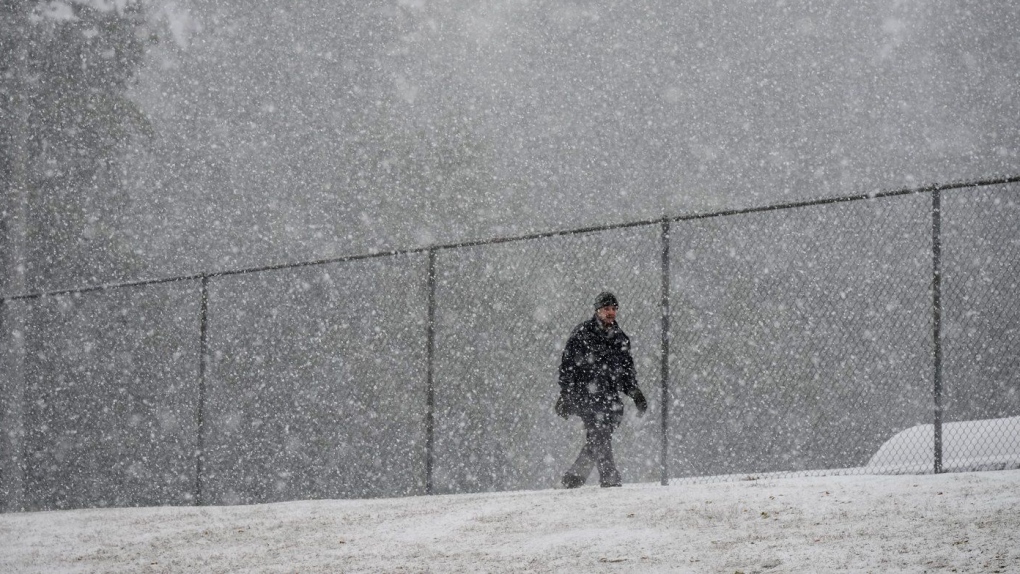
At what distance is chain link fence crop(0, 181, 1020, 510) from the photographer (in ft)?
51.9

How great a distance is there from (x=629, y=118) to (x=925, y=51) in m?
8.96

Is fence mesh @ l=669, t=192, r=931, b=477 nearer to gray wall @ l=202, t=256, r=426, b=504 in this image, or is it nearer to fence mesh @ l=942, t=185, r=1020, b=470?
fence mesh @ l=942, t=185, r=1020, b=470

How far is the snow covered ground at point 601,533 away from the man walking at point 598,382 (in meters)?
0.75

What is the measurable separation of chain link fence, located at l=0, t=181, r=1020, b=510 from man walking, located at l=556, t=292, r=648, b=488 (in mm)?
5057

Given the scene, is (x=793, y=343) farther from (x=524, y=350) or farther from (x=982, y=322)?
(x=524, y=350)

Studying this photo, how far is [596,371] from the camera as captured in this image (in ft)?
26.5

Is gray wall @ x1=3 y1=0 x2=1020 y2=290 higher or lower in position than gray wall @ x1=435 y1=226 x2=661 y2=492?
higher

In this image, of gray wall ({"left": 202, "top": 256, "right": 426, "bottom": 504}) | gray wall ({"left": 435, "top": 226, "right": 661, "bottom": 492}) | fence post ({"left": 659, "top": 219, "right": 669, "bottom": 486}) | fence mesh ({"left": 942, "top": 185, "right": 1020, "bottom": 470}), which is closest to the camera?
fence post ({"left": 659, "top": 219, "right": 669, "bottom": 486})

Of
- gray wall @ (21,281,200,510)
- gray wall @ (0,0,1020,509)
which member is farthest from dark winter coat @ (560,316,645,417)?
gray wall @ (21,281,200,510)

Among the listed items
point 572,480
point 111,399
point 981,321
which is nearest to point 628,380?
point 572,480

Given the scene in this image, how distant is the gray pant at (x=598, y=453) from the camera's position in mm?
7918

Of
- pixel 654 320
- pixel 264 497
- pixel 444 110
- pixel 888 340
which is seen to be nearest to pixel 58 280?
pixel 264 497

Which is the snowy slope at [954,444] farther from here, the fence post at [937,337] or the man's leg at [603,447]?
the man's leg at [603,447]

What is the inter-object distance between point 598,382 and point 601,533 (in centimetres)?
246
